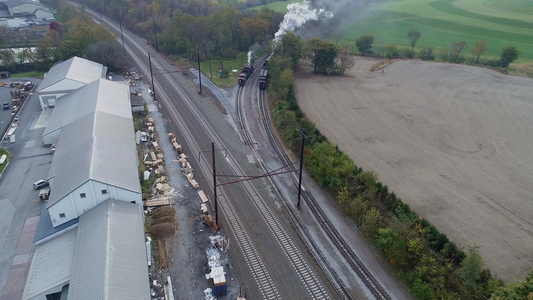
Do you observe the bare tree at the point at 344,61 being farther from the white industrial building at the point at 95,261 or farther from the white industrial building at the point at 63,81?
the white industrial building at the point at 95,261

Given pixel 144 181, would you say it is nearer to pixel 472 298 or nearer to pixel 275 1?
pixel 472 298

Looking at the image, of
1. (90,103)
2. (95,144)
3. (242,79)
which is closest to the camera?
(95,144)

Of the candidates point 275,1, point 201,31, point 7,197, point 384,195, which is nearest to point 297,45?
point 201,31

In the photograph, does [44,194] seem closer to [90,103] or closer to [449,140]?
[90,103]

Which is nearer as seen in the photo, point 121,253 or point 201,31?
point 121,253

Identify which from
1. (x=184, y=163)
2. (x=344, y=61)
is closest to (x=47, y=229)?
(x=184, y=163)

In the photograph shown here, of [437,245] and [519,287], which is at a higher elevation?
[519,287]
